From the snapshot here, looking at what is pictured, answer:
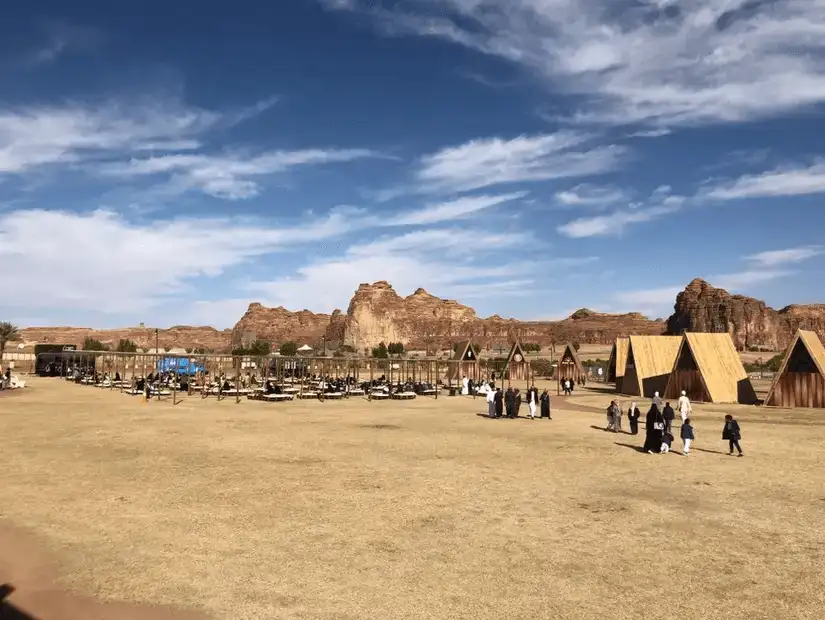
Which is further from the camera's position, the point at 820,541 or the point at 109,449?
the point at 109,449

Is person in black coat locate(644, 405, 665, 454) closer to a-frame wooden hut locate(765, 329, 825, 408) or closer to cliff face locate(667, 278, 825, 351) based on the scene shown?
a-frame wooden hut locate(765, 329, 825, 408)

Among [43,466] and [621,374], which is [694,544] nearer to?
[43,466]

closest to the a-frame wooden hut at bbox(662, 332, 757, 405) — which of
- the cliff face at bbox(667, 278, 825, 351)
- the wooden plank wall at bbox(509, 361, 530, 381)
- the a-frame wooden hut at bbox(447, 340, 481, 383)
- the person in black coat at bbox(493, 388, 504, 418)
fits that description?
the person in black coat at bbox(493, 388, 504, 418)

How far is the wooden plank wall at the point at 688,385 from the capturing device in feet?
119

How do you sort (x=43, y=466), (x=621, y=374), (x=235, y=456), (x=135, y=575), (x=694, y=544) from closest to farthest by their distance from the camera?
(x=135, y=575) < (x=694, y=544) < (x=43, y=466) < (x=235, y=456) < (x=621, y=374)

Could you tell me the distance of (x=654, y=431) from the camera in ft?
59.7

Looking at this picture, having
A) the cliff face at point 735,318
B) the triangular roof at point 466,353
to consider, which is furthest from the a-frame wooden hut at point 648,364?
the cliff face at point 735,318

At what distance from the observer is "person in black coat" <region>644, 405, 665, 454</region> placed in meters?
18.0

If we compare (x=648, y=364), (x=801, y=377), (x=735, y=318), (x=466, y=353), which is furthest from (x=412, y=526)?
(x=735, y=318)

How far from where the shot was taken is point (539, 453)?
1809 cm

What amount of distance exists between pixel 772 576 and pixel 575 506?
13.4 feet

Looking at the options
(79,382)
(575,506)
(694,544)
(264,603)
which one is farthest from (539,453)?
(79,382)

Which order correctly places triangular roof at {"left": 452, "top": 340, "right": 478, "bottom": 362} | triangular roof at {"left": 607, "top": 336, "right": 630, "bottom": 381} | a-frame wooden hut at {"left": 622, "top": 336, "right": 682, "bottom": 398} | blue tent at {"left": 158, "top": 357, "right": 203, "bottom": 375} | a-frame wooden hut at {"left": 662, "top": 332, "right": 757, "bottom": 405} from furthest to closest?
triangular roof at {"left": 452, "top": 340, "right": 478, "bottom": 362}
triangular roof at {"left": 607, "top": 336, "right": 630, "bottom": 381}
blue tent at {"left": 158, "top": 357, "right": 203, "bottom": 375}
a-frame wooden hut at {"left": 622, "top": 336, "right": 682, "bottom": 398}
a-frame wooden hut at {"left": 662, "top": 332, "right": 757, "bottom": 405}

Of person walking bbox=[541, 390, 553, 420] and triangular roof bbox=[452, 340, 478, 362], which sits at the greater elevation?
triangular roof bbox=[452, 340, 478, 362]
